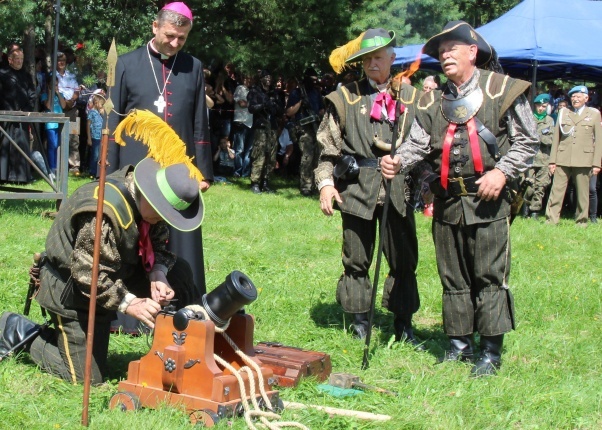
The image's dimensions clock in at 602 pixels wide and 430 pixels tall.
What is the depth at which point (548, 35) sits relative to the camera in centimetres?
1360

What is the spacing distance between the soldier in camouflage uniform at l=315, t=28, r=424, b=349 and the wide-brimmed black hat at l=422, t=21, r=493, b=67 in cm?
37

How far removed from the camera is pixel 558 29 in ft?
45.4

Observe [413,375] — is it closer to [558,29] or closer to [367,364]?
[367,364]

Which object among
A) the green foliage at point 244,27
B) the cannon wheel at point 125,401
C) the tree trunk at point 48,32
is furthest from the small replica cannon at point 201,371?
the tree trunk at point 48,32

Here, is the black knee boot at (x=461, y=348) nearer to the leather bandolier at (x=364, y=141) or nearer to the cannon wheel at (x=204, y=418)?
the leather bandolier at (x=364, y=141)

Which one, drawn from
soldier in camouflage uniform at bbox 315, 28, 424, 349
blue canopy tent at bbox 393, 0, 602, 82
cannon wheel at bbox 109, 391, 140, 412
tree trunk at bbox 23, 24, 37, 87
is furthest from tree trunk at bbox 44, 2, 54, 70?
cannon wheel at bbox 109, 391, 140, 412

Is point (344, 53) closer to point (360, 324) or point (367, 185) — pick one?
point (367, 185)

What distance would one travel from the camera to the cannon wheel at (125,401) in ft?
13.6

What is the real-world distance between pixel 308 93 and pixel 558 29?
13.8ft

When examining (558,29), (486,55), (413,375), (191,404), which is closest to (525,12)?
(558,29)

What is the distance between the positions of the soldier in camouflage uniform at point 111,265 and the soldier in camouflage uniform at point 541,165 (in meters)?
9.24

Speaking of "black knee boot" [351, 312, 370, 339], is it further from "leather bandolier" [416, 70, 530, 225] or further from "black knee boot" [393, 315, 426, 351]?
"leather bandolier" [416, 70, 530, 225]

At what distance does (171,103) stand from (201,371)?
2.28m

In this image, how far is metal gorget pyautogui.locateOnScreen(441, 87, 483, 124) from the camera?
5.05m
